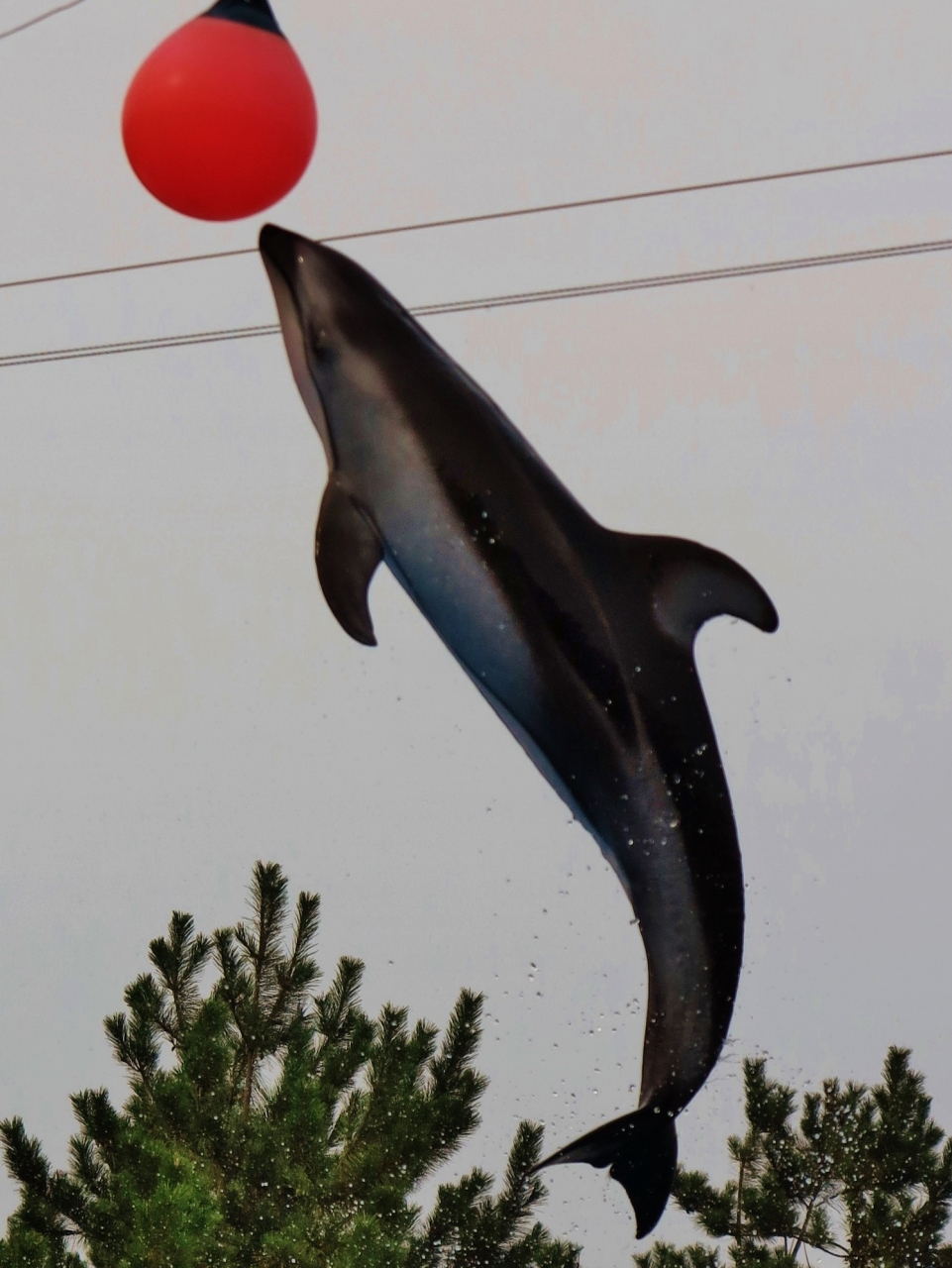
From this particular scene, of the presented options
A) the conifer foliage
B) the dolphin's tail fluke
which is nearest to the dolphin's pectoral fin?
the conifer foliage

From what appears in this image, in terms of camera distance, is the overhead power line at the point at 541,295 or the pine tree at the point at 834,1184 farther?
the overhead power line at the point at 541,295

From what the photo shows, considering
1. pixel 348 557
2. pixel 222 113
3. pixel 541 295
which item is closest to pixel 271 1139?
pixel 348 557

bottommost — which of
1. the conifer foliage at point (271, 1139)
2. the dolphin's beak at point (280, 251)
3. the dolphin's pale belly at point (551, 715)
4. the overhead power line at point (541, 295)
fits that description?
the conifer foliage at point (271, 1139)

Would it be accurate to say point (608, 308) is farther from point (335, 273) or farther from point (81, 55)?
point (81, 55)

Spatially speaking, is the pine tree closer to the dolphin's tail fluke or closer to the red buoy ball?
the dolphin's tail fluke

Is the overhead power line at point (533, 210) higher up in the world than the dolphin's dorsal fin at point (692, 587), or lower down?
higher up

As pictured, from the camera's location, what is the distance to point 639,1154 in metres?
3.41

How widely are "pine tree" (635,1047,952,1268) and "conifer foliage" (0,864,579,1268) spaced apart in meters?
0.52

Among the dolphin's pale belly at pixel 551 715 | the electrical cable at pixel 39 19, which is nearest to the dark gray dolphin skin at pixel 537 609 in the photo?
the dolphin's pale belly at pixel 551 715

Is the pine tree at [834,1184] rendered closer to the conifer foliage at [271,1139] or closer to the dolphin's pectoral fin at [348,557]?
the conifer foliage at [271,1139]

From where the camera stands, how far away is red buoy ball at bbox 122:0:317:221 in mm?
2535

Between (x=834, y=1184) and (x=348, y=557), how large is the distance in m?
2.04

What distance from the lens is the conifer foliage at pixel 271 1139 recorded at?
2955 mm

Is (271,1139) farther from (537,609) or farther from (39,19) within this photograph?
(39,19)
